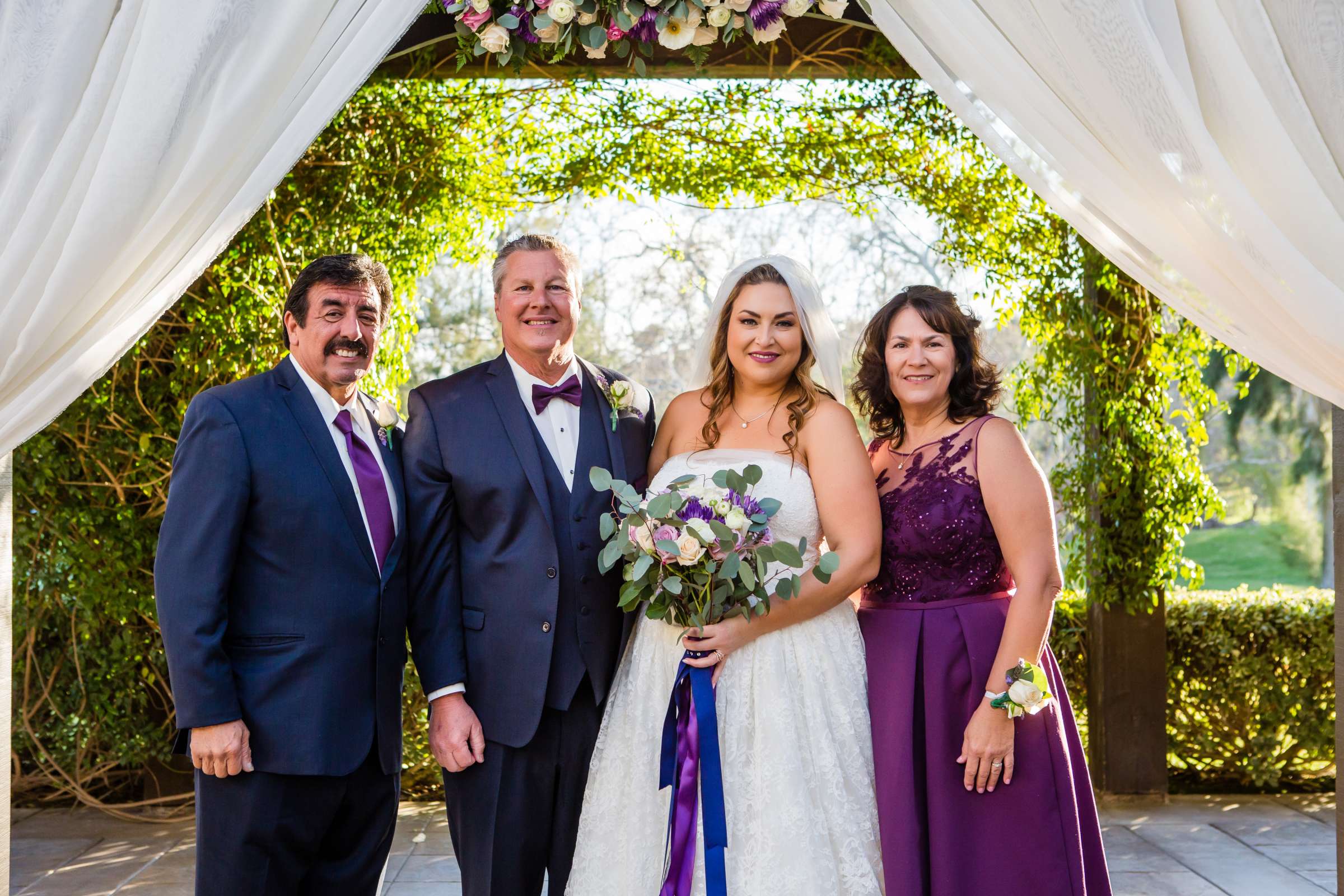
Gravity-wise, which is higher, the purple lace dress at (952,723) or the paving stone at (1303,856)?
the purple lace dress at (952,723)

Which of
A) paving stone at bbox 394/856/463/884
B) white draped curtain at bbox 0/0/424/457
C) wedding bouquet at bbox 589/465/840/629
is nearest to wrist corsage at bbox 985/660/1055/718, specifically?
wedding bouquet at bbox 589/465/840/629

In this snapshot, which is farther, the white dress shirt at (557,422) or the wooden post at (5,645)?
the white dress shirt at (557,422)

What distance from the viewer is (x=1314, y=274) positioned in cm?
194

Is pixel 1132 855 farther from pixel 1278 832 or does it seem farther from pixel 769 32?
pixel 769 32

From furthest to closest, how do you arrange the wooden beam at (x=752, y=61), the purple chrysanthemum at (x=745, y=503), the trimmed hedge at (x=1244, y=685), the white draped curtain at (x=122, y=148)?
the trimmed hedge at (x=1244, y=685) → the wooden beam at (x=752, y=61) → the purple chrysanthemum at (x=745, y=503) → the white draped curtain at (x=122, y=148)

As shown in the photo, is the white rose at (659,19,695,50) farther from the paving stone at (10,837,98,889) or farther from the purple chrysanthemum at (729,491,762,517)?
the paving stone at (10,837,98,889)

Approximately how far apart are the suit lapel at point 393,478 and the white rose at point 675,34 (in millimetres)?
1079

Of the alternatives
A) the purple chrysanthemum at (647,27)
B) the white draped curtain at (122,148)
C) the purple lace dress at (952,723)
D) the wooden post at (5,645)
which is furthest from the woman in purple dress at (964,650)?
the wooden post at (5,645)

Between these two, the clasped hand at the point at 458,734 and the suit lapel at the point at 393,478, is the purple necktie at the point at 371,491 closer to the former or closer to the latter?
the suit lapel at the point at 393,478

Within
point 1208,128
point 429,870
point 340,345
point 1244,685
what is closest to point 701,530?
point 340,345

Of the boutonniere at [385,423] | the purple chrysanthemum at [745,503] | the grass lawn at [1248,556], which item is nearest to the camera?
the purple chrysanthemum at [745,503]

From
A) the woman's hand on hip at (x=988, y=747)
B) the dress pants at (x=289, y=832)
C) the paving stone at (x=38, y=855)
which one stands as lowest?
the paving stone at (x=38, y=855)

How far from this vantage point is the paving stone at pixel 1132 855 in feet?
13.3

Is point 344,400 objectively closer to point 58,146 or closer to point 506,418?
point 506,418
